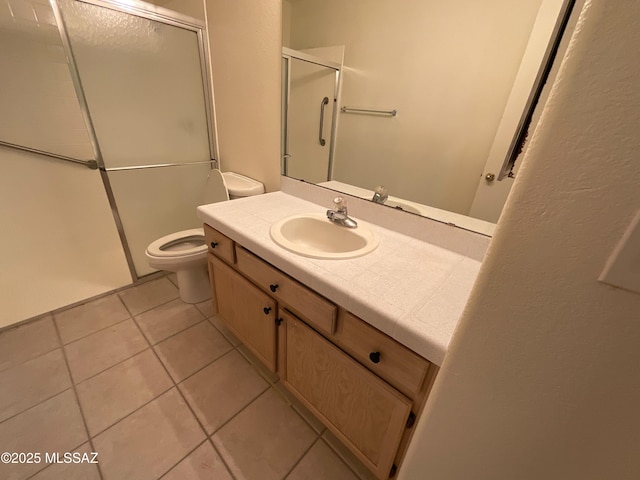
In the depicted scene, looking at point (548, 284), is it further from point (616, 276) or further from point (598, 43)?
point (598, 43)

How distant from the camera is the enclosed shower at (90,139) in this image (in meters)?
1.33

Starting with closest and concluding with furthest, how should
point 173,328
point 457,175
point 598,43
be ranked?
point 598,43 < point 457,175 < point 173,328

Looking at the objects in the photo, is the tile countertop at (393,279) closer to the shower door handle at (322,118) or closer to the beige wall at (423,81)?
the beige wall at (423,81)

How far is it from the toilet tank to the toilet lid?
403 mm

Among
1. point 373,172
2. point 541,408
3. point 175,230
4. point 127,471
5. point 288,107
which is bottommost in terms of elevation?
point 127,471

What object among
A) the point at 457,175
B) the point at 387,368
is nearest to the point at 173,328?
the point at 387,368

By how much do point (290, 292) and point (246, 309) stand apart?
0.40 meters

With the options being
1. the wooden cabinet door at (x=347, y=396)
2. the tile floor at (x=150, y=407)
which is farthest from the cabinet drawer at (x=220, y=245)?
the tile floor at (x=150, y=407)

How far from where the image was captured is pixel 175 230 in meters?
2.04

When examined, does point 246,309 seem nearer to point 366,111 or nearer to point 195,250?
point 195,250

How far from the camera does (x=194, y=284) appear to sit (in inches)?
70.2

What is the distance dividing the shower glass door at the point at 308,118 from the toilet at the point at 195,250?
33cm

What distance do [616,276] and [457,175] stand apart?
2.38 feet

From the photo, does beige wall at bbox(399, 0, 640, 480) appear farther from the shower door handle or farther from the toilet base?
the toilet base
